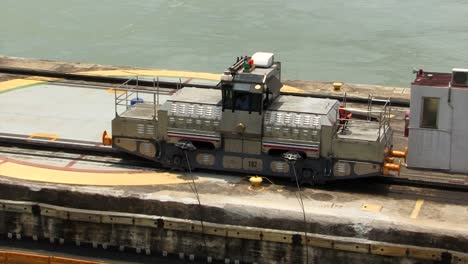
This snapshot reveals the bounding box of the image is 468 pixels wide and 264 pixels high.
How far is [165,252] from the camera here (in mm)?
16656

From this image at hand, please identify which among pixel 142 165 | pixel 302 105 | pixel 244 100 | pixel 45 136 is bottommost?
pixel 142 165

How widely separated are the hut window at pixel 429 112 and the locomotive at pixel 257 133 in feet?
3.22

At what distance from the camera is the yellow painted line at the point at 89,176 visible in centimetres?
1780

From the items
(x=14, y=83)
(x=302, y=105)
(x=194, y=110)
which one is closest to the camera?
(x=194, y=110)

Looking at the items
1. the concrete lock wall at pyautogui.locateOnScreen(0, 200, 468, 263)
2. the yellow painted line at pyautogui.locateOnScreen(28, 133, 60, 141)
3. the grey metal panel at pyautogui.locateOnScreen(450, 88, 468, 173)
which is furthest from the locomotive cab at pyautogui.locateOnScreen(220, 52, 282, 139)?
the yellow painted line at pyautogui.locateOnScreen(28, 133, 60, 141)

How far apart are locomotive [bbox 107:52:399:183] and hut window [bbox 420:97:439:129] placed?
98 cm

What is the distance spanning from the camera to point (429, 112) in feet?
55.4

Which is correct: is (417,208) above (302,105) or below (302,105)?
below

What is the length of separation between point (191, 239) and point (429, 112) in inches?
231

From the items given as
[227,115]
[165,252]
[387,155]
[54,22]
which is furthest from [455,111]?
[54,22]

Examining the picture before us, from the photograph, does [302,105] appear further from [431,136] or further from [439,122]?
[439,122]

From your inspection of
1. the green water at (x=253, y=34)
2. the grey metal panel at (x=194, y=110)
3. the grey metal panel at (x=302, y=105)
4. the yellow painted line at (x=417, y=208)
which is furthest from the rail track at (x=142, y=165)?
the green water at (x=253, y=34)

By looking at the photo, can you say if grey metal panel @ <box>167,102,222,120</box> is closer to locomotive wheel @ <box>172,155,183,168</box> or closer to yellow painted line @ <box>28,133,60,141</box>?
locomotive wheel @ <box>172,155,183,168</box>

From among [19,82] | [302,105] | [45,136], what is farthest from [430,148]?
[19,82]
